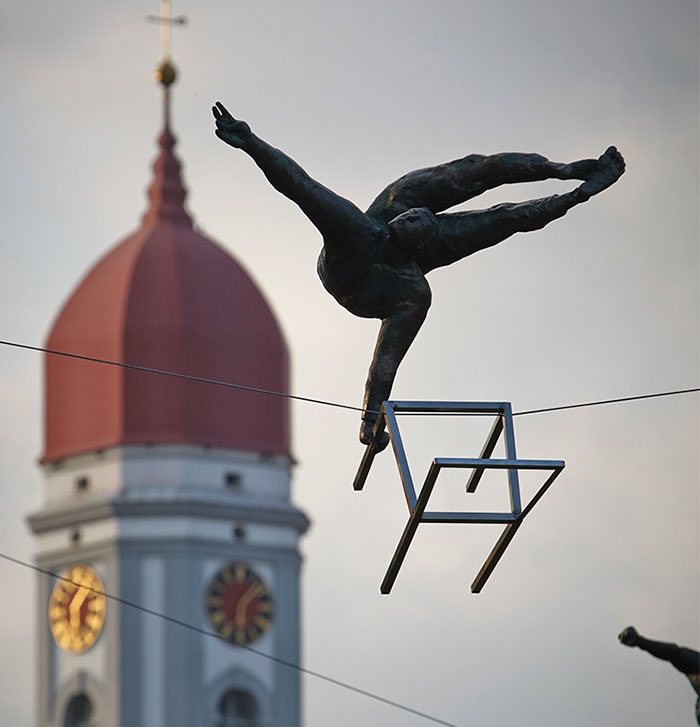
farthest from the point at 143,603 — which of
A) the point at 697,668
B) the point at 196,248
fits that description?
the point at 697,668

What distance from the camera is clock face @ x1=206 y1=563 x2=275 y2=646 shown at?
93.0 m

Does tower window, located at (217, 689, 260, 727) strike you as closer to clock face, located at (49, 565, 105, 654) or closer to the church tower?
the church tower

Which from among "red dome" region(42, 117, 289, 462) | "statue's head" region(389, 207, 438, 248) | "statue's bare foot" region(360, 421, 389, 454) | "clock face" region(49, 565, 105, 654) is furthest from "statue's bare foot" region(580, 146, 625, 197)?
"clock face" region(49, 565, 105, 654)

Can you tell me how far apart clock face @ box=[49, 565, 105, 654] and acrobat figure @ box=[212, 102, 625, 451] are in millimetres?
74779

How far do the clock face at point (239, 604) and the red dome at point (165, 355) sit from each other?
405 cm

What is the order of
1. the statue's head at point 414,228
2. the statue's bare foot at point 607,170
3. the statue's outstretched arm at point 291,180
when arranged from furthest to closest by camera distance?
the statue's head at point 414,228 < the statue's bare foot at point 607,170 < the statue's outstretched arm at point 291,180

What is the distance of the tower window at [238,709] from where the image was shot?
306ft

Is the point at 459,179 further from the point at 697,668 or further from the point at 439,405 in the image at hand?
the point at 697,668

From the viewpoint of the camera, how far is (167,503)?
307 feet

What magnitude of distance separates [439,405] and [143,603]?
75.4m

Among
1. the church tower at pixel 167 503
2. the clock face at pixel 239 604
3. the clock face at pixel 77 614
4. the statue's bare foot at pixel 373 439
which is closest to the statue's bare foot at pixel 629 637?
the statue's bare foot at pixel 373 439

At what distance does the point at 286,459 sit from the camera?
306 ft

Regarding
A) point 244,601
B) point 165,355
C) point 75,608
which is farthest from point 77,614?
point 165,355

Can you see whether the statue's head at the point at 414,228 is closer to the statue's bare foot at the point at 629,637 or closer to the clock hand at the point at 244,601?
the statue's bare foot at the point at 629,637
